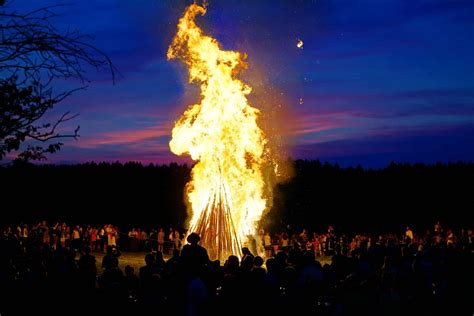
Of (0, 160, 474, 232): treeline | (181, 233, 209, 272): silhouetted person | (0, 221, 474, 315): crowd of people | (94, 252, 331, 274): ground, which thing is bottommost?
(94, 252, 331, 274): ground

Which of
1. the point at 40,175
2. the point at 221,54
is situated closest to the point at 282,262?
the point at 221,54

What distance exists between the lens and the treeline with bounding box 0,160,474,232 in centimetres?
3969

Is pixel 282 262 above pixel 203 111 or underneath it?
underneath

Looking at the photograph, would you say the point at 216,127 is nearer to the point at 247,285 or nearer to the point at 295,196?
the point at 247,285

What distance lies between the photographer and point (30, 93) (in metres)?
6.52

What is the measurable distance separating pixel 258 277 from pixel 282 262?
1.54 metres

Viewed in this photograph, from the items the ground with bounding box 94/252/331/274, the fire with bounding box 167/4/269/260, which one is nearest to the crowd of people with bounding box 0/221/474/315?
the fire with bounding box 167/4/269/260

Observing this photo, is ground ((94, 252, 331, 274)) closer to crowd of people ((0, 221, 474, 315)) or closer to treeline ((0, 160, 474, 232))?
treeline ((0, 160, 474, 232))

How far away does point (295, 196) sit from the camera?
133 ft

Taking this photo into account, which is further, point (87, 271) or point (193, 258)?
point (87, 271)

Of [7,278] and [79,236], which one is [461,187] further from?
[7,278]

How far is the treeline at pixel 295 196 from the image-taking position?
39.7 meters

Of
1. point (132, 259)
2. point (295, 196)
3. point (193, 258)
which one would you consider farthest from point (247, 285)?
point (295, 196)

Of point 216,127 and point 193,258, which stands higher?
point 216,127
